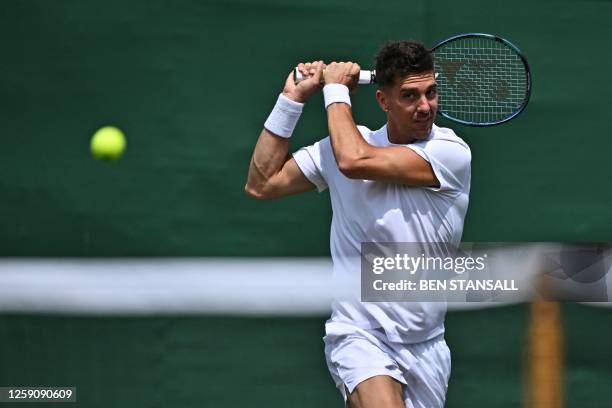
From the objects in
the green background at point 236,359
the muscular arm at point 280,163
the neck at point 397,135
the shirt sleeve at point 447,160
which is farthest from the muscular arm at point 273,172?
the green background at point 236,359

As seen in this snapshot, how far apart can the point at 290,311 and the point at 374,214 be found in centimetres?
128

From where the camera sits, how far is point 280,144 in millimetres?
3711

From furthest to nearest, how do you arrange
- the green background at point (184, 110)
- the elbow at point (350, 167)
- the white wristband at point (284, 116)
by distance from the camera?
the green background at point (184, 110) → the white wristband at point (284, 116) → the elbow at point (350, 167)

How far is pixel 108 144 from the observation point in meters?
4.45

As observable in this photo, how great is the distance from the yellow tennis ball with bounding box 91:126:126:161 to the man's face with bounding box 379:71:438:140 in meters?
1.39

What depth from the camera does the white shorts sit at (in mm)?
3453

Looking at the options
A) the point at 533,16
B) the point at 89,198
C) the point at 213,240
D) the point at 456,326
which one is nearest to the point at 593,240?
the point at 456,326

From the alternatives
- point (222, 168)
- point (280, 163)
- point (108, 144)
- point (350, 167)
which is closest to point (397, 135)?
point (350, 167)

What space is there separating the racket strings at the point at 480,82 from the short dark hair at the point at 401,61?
21.2 inches

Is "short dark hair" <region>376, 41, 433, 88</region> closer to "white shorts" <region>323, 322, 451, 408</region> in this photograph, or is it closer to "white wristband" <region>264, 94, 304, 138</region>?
"white wristband" <region>264, 94, 304, 138</region>

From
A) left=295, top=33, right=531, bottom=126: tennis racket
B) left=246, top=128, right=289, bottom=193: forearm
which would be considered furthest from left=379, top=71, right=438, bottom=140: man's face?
left=295, top=33, right=531, bottom=126: tennis racket

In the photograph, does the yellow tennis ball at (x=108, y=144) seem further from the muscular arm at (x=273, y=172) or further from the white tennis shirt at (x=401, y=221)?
the white tennis shirt at (x=401, y=221)

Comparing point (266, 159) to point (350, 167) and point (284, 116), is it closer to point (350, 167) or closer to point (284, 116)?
point (284, 116)

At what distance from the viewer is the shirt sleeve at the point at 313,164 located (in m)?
3.73
